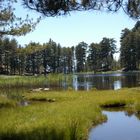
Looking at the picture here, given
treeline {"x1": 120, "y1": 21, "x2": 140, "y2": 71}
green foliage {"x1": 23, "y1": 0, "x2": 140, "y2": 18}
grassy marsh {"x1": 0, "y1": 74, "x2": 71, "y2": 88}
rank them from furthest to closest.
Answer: treeline {"x1": 120, "y1": 21, "x2": 140, "y2": 71}
grassy marsh {"x1": 0, "y1": 74, "x2": 71, "y2": 88}
green foliage {"x1": 23, "y1": 0, "x2": 140, "y2": 18}

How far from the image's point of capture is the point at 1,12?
129ft

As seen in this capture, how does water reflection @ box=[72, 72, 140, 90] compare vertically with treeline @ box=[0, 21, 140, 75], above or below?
below

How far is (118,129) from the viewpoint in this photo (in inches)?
822

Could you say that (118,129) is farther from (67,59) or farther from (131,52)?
(67,59)

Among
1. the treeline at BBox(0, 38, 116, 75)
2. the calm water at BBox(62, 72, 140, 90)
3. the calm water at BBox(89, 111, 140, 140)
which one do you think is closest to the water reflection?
the calm water at BBox(62, 72, 140, 90)

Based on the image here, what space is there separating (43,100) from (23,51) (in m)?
23.1

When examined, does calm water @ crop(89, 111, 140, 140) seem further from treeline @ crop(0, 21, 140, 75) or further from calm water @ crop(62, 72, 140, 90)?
treeline @ crop(0, 21, 140, 75)

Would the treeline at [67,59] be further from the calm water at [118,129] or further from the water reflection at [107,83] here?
the calm water at [118,129]

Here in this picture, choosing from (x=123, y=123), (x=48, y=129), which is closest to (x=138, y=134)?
(x=123, y=123)

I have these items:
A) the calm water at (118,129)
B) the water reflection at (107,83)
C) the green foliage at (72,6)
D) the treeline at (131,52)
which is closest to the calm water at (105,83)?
the water reflection at (107,83)

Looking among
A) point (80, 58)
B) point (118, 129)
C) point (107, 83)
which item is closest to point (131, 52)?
point (80, 58)

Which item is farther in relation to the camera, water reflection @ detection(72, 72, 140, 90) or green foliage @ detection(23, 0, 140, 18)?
water reflection @ detection(72, 72, 140, 90)

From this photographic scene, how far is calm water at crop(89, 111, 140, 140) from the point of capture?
18781mm

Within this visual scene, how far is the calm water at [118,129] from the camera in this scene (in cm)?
1878
